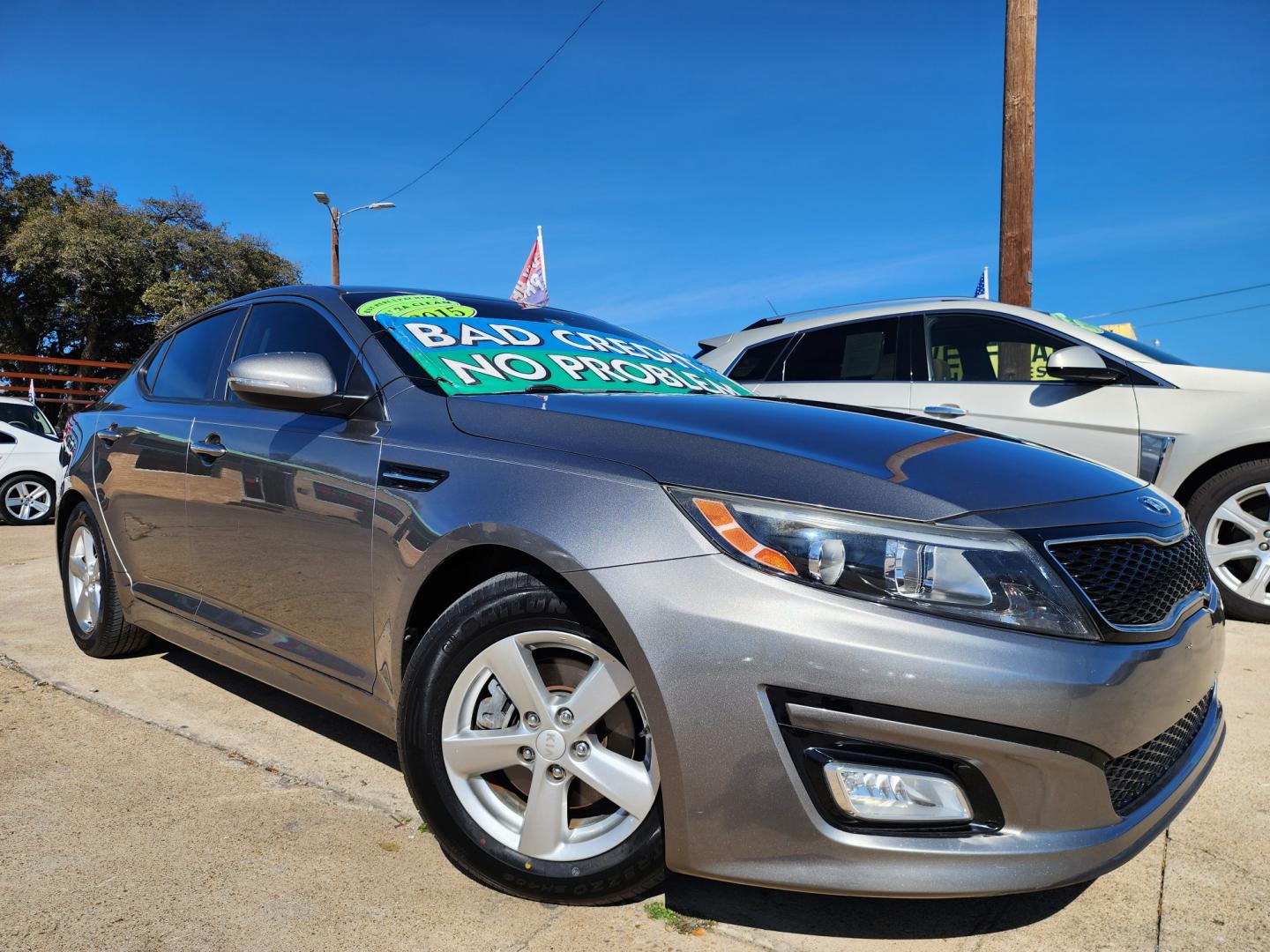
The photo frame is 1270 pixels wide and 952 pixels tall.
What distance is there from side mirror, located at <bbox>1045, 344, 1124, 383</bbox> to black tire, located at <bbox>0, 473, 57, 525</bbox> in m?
9.37

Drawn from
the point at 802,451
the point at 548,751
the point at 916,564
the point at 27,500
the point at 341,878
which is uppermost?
the point at 802,451

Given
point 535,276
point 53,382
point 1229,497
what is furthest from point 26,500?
point 53,382

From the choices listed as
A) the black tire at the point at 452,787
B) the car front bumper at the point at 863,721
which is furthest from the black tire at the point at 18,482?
the car front bumper at the point at 863,721

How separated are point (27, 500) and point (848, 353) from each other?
8701mm

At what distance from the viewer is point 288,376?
2.46 m

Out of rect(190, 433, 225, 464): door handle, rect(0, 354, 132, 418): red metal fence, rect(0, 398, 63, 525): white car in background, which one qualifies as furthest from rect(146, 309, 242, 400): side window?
rect(0, 354, 132, 418): red metal fence

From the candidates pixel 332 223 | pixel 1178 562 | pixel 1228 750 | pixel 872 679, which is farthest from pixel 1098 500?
pixel 332 223

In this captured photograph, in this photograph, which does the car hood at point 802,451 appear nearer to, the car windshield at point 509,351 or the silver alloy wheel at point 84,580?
the car windshield at point 509,351

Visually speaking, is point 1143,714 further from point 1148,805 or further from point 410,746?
point 410,746

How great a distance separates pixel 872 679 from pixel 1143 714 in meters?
0.55

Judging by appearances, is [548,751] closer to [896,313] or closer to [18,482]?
[896,313]

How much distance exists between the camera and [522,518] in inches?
77.4

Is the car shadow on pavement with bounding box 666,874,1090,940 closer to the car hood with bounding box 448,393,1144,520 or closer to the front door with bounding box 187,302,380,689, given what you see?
the car hood with bounding box 448,393,1144,520

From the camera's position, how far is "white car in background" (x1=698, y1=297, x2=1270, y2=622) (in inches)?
182
